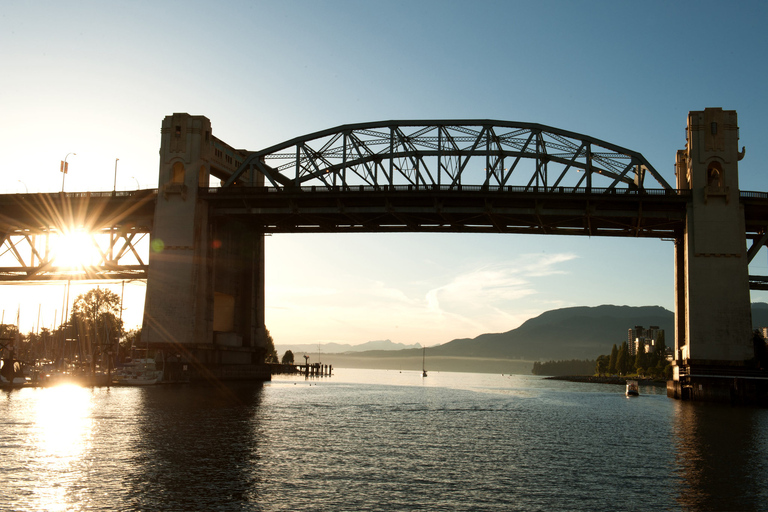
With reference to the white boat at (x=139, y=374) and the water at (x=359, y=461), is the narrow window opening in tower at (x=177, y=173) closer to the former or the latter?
the white boat at (x=139, y=374)

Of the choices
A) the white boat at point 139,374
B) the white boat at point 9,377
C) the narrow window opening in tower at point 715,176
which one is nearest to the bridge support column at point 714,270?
the narrow window opening in tower at point 715,176

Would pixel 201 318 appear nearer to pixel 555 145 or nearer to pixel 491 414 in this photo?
pixel 491 414

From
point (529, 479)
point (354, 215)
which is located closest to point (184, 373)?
point (354, 215)

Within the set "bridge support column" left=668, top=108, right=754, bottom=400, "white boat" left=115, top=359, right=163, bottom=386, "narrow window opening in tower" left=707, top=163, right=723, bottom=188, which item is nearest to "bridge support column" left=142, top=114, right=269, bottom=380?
"white boat" left=115, top=359, right=163, bottom=386

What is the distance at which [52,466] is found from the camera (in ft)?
91.9

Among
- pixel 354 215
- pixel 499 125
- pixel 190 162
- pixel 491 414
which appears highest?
pixel 499 125

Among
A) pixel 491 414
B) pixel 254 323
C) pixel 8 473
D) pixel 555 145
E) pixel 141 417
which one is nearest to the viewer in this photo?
pixel 8 473

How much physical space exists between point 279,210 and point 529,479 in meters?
58.5

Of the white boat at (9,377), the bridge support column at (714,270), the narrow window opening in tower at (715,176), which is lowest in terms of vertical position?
the white boat at (9,377)

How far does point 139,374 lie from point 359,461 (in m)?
60.6

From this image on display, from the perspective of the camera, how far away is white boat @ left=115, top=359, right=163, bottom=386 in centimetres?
8162

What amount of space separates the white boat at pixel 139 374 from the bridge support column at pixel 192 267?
5047 millimetres

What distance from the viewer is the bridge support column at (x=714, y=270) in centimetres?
6994

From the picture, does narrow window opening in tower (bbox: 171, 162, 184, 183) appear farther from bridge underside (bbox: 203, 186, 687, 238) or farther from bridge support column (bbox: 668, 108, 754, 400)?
bridge support column (bbox: 668, 108, 754, 400)
